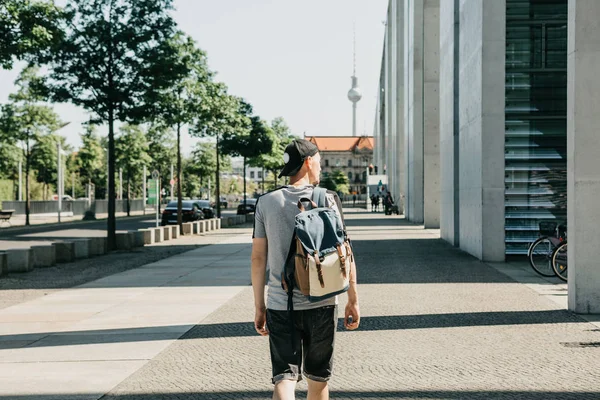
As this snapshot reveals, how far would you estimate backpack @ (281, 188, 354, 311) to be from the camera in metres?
3.83

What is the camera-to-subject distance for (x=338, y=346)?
796cm

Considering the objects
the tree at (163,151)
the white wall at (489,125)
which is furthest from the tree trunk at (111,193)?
the tree at (163,151)

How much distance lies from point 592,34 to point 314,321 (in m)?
7.65

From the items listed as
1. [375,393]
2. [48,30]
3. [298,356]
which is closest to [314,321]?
[298,356]

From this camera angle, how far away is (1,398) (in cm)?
593

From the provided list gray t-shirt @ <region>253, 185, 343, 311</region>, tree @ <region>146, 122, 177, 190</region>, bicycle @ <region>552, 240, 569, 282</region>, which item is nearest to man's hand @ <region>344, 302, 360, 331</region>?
gray t-shirt @ <region>253, 185, 343, 311</region>

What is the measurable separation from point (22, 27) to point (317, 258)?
1493 cm

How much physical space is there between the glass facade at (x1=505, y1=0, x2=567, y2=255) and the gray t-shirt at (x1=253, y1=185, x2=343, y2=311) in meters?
14.9

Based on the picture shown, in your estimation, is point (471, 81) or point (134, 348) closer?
point (134, 348)

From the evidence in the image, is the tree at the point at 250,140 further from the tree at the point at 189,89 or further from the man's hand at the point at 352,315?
the man's hand at the point at 352,315

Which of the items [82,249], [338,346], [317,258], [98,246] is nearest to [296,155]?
[317,258]

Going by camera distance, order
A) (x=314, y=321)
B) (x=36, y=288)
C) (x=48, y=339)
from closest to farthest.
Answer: (x=314, y=321), (x=48, y=339), (x=36, y=288)

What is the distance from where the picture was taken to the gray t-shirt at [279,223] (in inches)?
158

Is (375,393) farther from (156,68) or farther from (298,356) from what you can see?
(156,68)
